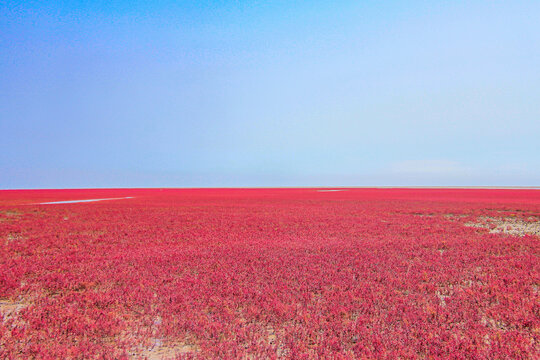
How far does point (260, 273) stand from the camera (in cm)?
886

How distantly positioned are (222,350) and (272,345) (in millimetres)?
786

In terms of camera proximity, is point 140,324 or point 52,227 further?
point 52,227

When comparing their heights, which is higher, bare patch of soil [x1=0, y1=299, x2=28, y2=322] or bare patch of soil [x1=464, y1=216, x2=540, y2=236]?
bare patch of soil [x1=0, y1=299, x2=28, y2=322]

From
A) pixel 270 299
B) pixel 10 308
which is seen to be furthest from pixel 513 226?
pixel 10 308

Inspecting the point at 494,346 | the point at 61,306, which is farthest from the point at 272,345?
the point at 61,306

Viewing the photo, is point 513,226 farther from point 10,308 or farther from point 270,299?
point 10,308

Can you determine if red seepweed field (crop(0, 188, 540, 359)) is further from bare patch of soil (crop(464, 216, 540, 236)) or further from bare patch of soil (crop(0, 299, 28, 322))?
bare patch of soil (crop(464, 216, 540, 236))

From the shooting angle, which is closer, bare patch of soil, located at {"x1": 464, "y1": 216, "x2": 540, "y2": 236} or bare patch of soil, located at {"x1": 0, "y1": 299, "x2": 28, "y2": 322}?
bare patch of soil, located at {"x1": 0, "y1": 299, "x2": 28, "y2": 322}

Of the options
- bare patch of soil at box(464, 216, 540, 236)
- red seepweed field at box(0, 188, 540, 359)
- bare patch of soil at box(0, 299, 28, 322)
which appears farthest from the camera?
bare patch of soil at box(464, 216, 540, 236)

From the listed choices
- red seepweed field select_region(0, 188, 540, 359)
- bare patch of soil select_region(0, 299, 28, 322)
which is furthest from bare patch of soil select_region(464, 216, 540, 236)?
bare patch of soil select_region(0, 299, 28, 322)

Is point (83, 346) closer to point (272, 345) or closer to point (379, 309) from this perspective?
point (272, 345)

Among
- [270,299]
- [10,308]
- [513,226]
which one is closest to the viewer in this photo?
[10,308]

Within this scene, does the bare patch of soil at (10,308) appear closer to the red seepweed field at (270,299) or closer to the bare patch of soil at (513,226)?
the red seepweed field at (270,299)

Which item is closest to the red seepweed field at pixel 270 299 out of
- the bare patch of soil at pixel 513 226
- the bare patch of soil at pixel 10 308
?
the bare patch of soil at pixel 10 308
